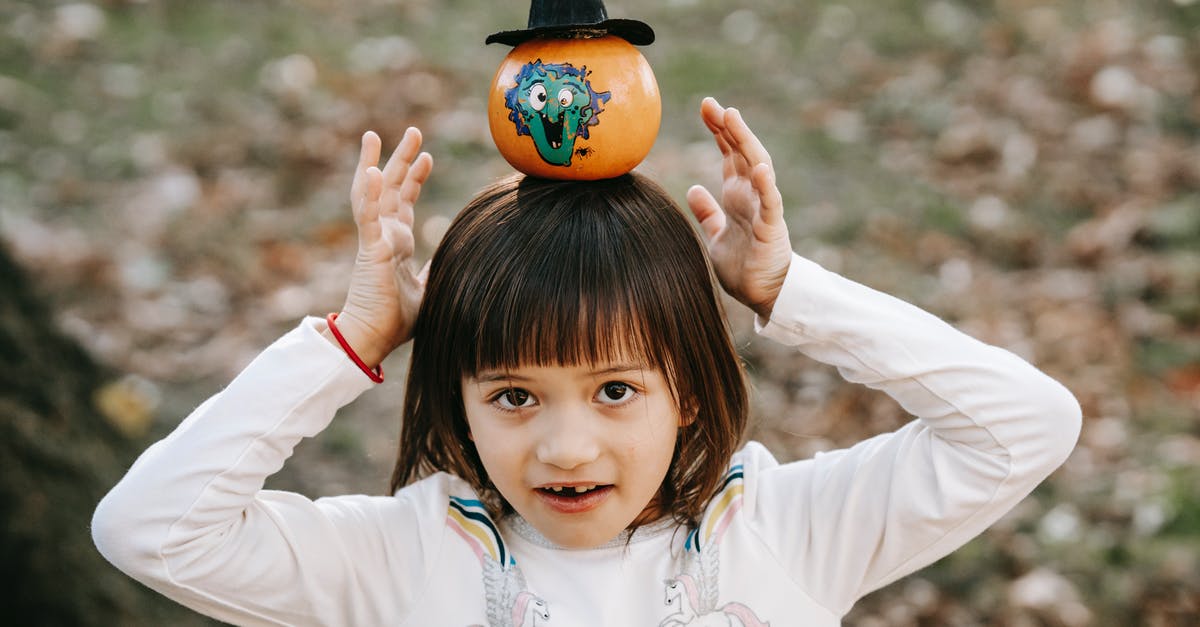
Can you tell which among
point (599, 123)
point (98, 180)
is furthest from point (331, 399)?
point (98, 180)

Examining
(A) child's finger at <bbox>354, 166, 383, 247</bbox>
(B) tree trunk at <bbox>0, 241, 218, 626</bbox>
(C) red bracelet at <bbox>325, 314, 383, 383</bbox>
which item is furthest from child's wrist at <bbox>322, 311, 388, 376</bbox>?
(B) tree trunk at <bbox>0, 241, 218, 626</bbox>

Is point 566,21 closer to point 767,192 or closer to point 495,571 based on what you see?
point 767,192

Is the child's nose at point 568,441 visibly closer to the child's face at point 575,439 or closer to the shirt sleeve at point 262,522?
the child's face at point 575,439

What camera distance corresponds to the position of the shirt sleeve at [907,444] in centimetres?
172

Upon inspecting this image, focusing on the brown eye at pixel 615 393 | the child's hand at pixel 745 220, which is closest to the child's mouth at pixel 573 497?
the brown eye at pixel 615 393

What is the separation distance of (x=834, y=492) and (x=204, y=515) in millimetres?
875

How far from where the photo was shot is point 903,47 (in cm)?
528

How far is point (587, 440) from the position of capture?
1.69 meters

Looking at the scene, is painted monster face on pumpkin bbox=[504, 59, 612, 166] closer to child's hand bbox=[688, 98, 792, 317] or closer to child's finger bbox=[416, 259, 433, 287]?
child's hand bbox=[688, 98, 792, 317]

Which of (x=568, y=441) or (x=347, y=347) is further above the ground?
(x=347, y=347)

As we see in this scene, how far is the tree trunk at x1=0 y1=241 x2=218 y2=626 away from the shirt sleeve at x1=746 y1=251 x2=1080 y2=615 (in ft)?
4.25

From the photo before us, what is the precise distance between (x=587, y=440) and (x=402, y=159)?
49 centimetres

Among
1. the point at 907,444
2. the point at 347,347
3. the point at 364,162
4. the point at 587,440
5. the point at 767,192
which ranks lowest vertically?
the point at 907,444

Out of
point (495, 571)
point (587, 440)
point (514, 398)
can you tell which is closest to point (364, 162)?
point (514, 398)
